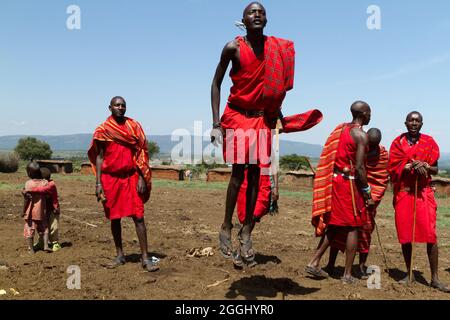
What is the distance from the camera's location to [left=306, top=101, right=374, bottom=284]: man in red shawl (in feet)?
17.5

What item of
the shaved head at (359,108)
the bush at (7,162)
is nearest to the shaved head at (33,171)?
the shaved head at (359,108)

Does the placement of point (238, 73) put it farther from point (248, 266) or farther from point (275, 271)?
point (275, 271)

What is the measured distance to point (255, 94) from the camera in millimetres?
4418

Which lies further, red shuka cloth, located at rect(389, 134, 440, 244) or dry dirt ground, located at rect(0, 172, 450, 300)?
red shuka cloth, located at rect(389, 134, 440, 244)

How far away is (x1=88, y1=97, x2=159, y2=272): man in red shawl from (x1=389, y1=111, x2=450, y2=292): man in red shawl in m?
3.39

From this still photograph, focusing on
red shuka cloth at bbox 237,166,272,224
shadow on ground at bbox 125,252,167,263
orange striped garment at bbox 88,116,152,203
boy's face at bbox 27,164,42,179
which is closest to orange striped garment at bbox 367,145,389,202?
red shuka cloth at bbox 237,166,272,224

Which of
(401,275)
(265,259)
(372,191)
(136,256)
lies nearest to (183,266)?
(136,256)

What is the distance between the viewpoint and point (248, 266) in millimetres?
5066

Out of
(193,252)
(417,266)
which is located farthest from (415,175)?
(193,252)

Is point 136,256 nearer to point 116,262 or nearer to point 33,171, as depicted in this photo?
point 116,262

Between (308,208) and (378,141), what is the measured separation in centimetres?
938

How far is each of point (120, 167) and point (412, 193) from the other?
3.89m

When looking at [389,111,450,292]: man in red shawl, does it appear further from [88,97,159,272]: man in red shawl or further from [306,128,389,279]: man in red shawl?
[88,97,159,272]: man in red shawl
